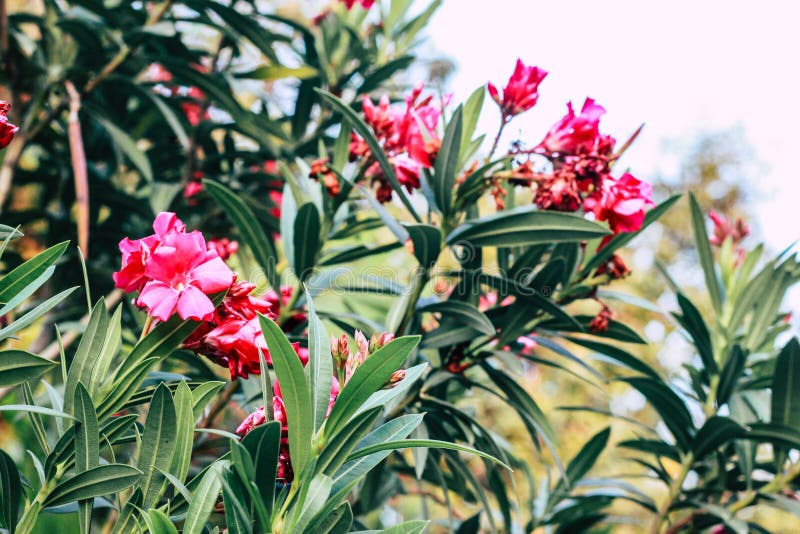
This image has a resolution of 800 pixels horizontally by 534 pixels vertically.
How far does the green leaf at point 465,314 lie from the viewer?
1075 mm

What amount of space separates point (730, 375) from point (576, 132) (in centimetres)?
63

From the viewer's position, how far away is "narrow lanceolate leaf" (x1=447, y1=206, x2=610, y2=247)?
3.24ft

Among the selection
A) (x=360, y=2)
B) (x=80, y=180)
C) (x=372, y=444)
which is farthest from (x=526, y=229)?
(x=360, y=2)

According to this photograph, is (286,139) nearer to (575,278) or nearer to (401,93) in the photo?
(401,93)

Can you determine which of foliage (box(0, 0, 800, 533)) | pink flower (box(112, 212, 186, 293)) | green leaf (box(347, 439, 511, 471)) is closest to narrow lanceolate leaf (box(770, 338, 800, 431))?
foliage (box(0, 0, 800, 533))

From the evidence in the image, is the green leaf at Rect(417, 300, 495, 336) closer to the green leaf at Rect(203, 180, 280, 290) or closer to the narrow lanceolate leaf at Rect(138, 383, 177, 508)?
the green leaf at Rect(203, 180, 280, 290)

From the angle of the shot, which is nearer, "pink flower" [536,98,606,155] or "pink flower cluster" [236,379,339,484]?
"pink flower cluster" [236,379,339,484]

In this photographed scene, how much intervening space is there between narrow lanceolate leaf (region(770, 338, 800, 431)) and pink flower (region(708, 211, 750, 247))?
615mm

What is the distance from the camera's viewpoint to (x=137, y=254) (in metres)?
0.73

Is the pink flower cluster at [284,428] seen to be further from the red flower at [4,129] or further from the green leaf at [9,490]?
the red flower at [4,129]

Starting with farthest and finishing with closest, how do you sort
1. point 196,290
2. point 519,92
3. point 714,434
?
1. point 714,434
2. point 519,92
3. point 196,290

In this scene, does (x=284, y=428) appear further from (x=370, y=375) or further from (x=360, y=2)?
(x=360, y=2)

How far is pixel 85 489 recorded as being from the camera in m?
0.64

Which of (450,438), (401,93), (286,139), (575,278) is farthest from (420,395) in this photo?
(401,93)
